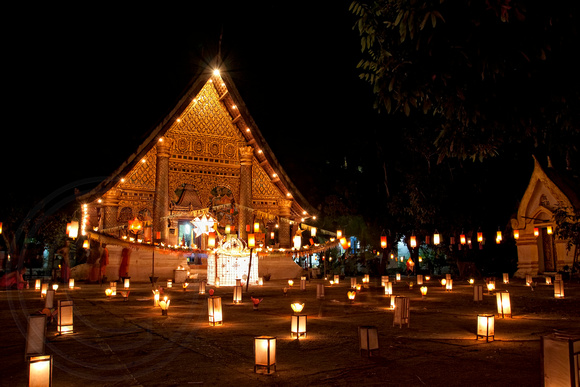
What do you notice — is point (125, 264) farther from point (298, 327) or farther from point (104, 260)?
point (298, 327)

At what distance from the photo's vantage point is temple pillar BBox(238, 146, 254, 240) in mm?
22531

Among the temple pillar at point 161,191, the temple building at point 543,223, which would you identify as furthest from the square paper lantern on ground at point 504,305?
the temple pillar at point 161,191

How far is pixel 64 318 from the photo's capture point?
7.21 meters

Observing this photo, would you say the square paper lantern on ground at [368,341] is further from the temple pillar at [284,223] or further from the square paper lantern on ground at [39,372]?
the temple pillar at [284,223]

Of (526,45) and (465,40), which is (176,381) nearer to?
(465,40)

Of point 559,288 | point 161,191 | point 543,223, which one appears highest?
point 161,191

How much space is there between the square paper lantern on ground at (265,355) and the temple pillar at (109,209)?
17.6m

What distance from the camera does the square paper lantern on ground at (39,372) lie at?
12.7 ft

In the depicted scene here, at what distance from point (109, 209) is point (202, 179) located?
4.37 metres

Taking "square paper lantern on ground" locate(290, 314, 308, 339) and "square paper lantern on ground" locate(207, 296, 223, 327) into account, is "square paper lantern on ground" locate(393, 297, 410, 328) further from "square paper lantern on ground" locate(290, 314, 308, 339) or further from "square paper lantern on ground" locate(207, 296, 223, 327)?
"square paper lantern on ground" locate(207, 296, 223, 327)

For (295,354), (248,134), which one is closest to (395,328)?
(295,354)

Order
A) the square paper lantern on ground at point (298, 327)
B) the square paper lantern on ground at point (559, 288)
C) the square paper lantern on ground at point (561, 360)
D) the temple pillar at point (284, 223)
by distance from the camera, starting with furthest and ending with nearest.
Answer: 1. the temple pillar at point (284, 223)
2. the square paper lantern on ground at point (559, 288)
3. the square paper lantern on ground at point (298, 327)
4. the square paper lantern on ground at point (561, 360)

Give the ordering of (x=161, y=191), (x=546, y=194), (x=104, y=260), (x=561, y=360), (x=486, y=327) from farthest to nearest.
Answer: (x=546, y=194)
(x=161, y=191)
(x=104, y=260)
(x=486, y=327)
(x=561, y=360)

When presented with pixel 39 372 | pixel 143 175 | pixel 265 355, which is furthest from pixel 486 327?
pixel 143 175
